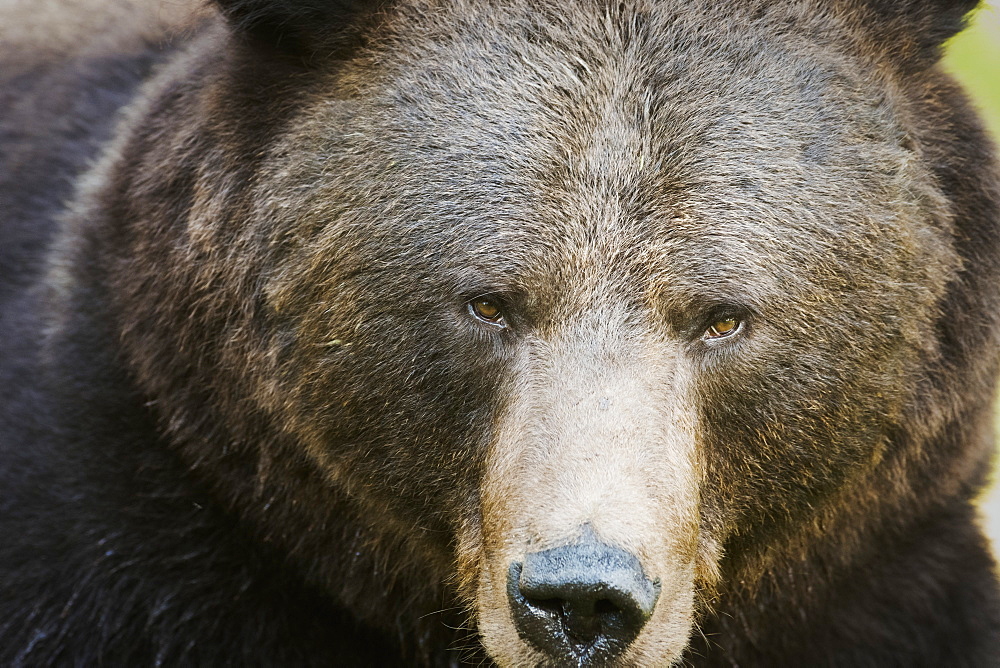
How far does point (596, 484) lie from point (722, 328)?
722mm

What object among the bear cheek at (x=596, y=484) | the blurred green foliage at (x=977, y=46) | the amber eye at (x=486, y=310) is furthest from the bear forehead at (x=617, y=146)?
the blurred green foliage at (x=977, y=46)

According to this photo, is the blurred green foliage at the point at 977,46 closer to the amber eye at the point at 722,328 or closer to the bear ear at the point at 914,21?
the bear ear at the point at 914,21

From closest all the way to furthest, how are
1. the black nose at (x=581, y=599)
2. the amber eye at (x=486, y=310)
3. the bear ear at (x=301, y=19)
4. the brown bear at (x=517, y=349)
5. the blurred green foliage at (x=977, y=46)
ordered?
the black nose at (x=581, y=599)
the brown bear at (x=517, y=349)
the amber eye at (x=486, y=310)
the bear ear at (x=301, y=19)
the blurred green foliage at (x=977, y=46)

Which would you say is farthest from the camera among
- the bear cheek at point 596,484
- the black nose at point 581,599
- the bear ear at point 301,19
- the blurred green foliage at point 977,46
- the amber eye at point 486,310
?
the blurred green foliage at point 977,46

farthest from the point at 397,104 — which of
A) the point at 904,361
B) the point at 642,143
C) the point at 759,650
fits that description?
the point at 759,650

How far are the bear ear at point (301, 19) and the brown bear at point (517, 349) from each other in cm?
1

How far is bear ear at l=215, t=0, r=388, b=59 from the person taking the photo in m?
4.12

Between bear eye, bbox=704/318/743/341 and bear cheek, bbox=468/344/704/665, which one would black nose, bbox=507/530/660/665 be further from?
bear eye, bbox=704/318/743/341

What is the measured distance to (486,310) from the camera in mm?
3865

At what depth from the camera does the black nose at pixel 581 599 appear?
327 centimetres

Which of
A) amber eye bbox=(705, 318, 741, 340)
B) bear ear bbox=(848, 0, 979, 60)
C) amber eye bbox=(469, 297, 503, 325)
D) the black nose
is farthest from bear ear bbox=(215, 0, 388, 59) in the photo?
the black nose

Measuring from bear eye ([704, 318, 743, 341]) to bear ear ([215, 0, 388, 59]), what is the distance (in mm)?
1489

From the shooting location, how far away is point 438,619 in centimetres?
468

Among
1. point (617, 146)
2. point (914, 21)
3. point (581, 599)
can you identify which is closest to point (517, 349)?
point (617, 146)
